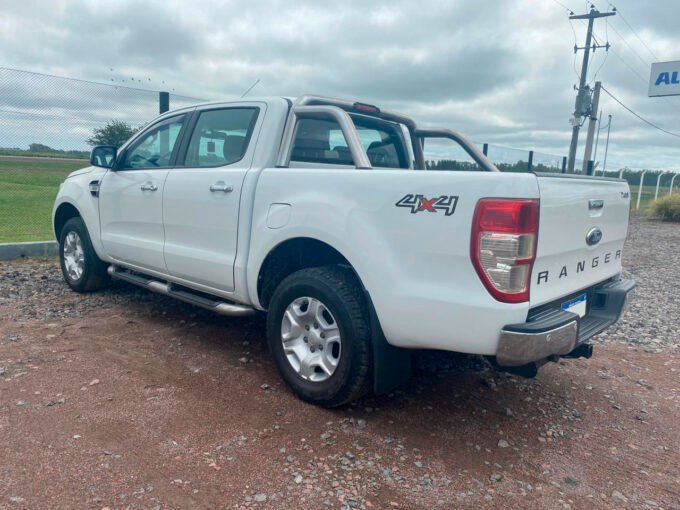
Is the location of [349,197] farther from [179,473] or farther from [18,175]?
[18,175]

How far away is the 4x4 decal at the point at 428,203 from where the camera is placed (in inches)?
102

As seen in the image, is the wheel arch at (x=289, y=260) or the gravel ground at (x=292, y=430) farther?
the wheel arch at (x=289, y=260)

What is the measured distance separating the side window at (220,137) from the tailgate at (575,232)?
7.06ft

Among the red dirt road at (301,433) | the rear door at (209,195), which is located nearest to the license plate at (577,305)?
the red dirt road at (301,433)

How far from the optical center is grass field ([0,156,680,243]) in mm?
8062

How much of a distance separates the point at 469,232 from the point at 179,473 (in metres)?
1.83

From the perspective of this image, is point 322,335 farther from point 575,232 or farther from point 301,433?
point 575,232

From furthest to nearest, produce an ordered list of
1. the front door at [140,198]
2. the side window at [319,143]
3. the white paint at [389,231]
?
1. the front door at [140,198]
2. the side window at [319,143]
3. the white paint at [389,231]

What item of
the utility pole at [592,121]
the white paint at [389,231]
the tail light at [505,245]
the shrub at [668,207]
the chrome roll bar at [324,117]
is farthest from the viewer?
the utility pole at [592,121]

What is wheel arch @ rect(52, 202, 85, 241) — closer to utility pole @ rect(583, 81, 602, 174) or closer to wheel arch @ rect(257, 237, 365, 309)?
wheel arch @ rect(257, 237, 365, 309)

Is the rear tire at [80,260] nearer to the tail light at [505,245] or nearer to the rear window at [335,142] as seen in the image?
the rear window at [335,142]

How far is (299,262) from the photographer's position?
3604mm

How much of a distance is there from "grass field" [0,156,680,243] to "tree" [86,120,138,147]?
1.30 feet

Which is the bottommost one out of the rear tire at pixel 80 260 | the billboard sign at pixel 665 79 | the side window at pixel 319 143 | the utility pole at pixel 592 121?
the rear tire at pixel 80 260
